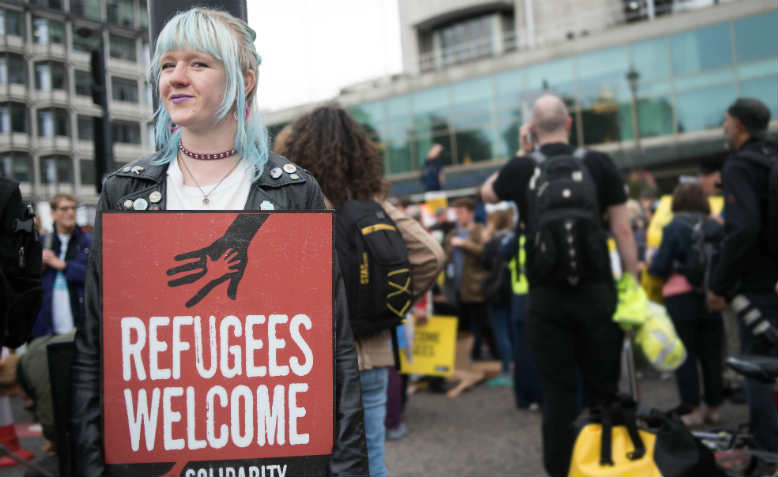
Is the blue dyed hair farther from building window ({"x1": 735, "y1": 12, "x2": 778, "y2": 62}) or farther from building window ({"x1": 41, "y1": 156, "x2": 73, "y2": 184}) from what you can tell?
building window ({"x1": 735, "y1": 12, "x2": 778, "y2": 62})

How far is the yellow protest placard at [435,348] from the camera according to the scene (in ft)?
23.1

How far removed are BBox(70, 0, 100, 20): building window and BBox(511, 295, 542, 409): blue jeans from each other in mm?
4196

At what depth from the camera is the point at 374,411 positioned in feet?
9.79

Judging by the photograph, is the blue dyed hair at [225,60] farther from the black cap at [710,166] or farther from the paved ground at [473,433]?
the black cap at [710,166]

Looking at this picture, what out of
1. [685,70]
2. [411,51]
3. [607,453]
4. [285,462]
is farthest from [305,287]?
[411,51]

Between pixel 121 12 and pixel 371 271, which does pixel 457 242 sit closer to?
pixel 121 12

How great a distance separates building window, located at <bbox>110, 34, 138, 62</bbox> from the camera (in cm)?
390

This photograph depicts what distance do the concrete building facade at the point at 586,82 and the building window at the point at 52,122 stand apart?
676 inches

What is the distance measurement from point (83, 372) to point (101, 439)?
156 mm

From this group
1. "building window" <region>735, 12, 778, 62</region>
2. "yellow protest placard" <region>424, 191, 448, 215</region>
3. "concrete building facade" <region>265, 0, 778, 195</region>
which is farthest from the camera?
"concrete building facade" <region>265, 0, 778, 195</region>

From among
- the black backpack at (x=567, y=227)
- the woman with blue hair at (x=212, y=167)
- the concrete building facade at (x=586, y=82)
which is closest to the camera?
the woman with blue hair at (x=212, y=167)

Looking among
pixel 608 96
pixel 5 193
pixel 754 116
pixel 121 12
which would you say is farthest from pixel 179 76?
pixel 608 96

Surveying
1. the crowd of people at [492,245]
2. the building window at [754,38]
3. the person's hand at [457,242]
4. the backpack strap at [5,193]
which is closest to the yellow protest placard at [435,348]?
the crowd of people at [492,245]

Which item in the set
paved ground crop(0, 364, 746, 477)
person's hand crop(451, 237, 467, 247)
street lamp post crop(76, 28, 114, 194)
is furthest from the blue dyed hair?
person's hand crop(451, 237, 467, 247)
